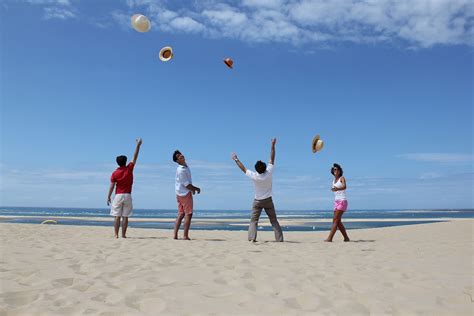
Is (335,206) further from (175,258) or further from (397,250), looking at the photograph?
(175,258)

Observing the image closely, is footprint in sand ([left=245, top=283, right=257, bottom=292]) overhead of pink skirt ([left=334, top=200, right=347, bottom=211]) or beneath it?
beneath

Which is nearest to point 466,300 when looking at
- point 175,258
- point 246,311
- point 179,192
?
point 246,311

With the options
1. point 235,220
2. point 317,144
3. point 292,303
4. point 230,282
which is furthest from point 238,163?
point 235,220

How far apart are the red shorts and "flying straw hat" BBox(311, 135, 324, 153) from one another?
2.97m

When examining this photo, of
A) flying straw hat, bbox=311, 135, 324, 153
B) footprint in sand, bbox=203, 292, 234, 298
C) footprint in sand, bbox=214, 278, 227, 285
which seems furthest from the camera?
flying straw hat, bbox=311, 135, 324, 153

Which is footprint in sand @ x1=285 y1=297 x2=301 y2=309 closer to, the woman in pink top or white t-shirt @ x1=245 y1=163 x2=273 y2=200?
white t-shirt @ x1=245 y1=163 x2=273 y2=200

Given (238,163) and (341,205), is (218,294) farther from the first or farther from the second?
(341,205)

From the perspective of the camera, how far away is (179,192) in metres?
8.09

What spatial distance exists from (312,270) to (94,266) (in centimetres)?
267

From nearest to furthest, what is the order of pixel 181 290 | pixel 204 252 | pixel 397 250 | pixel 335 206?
1. pixel 181 290
2. pixel 204 252
3. pixel 397 250
4. pixel 335 206

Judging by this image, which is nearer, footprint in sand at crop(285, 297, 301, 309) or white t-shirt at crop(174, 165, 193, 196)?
footprint in sand at crop(285, 297, 301, 309)

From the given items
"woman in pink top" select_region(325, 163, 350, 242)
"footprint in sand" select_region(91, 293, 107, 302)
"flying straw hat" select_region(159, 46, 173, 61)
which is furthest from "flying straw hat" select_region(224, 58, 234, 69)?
"footprint in sand" select_region(91, 293, 107, 302)

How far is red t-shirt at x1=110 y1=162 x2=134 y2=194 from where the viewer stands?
27.0ft

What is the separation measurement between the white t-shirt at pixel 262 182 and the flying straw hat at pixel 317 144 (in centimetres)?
146
